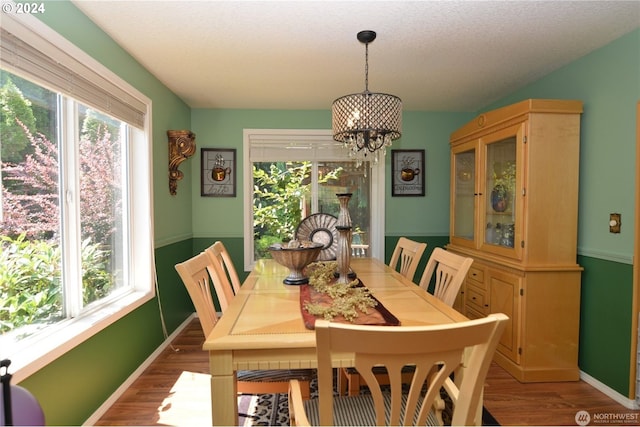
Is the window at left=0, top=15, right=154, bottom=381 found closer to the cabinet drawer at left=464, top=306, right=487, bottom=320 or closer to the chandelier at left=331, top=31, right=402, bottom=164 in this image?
the chandelier at left=331, top=31, right=402, bottom=164

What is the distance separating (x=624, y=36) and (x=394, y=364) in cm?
258

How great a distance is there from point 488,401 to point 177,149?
3.10 metres

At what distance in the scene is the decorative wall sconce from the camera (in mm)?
3086

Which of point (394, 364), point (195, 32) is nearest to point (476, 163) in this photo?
point (195, 32)

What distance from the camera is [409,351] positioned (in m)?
0.80

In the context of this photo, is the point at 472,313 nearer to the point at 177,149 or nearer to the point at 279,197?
the point at 279,197

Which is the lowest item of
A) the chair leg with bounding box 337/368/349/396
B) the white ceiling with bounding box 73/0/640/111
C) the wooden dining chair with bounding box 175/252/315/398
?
the chair leg with bounding box 337/368/349/396

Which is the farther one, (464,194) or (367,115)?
(464,194)

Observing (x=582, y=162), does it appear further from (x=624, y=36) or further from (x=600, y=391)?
(x=600, y=391)

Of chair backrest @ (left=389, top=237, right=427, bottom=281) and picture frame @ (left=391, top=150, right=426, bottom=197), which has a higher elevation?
picture frame @ (left=391, top=150, right=426, bottom=197)

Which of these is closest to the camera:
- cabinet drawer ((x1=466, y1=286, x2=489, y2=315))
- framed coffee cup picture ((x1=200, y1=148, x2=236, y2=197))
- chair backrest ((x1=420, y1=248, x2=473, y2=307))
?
chair backrest ((x1=420, y1=248, x2=473, y2=307))

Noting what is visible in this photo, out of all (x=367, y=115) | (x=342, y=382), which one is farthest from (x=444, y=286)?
(x=367, y=115)

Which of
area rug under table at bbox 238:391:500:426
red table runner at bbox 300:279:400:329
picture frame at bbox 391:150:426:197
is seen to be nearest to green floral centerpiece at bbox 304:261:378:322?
red table runner at bbox 300:279:400:329

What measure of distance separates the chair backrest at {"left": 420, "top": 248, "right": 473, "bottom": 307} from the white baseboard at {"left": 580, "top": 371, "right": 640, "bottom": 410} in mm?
1352
